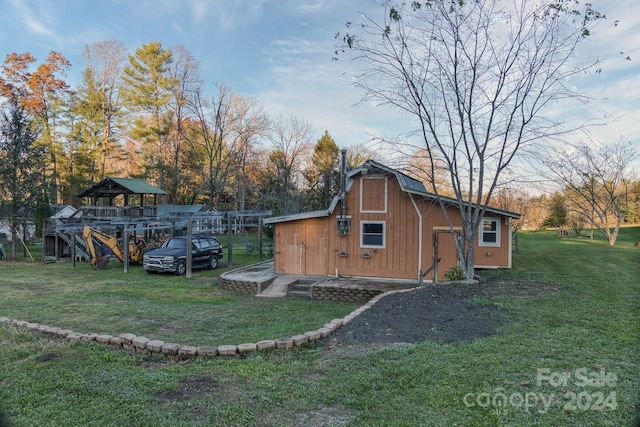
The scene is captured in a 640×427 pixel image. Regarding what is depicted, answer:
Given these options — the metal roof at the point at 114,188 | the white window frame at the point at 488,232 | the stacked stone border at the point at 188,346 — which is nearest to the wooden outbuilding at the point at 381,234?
the white window frame at the point at 488,232

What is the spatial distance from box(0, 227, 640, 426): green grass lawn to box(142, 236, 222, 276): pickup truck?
7099 mm

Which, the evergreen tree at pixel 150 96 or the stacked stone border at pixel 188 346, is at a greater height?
the evergreen tree at pixel 150 96

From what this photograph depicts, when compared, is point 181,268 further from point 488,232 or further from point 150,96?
point 150,96

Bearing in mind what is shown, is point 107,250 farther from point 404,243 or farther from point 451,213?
point 451,213

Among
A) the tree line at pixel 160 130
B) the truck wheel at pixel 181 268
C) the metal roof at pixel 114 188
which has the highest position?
the tree line at pixel 160 130

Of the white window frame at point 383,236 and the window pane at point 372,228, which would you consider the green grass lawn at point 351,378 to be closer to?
the white window frame at point 383,236

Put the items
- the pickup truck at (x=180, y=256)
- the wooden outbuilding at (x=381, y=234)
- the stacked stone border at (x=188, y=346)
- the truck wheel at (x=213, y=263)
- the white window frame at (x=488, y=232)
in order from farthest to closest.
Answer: the truck wheel at (x=213, y=263), the pickup truck at (x=180, y=256), the white window frame at (x=488, y=232), the wooden outbuilding at (x=381, y=234), the stacked stone border at (x=188, y=346)

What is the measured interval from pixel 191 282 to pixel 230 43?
11.9m

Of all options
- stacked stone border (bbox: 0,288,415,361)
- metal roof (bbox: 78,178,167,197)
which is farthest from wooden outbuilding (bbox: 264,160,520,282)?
metal roof (bbox: 78,178,167,197)

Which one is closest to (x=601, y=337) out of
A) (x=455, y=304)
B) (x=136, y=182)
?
(x=455, y=304)

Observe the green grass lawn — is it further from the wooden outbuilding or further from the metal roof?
the metal roof

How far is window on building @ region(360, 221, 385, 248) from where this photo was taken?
1237 cm

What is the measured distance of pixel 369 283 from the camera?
37.9ft

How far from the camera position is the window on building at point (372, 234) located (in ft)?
40.6
